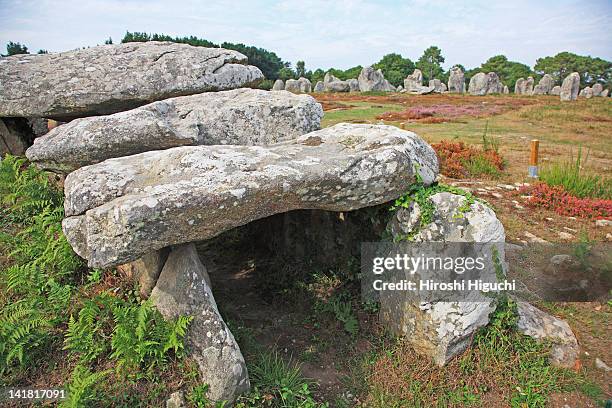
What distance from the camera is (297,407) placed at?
434 cm

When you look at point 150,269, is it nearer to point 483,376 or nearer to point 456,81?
point 483,376

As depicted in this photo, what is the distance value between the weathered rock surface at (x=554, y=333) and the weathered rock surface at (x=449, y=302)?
2.14ft

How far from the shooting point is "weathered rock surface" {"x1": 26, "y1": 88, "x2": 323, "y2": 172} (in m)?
5.20

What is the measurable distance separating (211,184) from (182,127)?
5.97ft

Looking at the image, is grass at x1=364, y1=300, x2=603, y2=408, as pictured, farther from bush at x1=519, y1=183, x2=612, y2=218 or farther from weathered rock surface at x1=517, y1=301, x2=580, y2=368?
bush at x1=519, y1=183, x2=612, y2=218

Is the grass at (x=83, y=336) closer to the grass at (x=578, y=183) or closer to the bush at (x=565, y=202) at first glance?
the bush at (x=565, y=202)

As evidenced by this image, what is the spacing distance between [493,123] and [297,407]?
71.0ft

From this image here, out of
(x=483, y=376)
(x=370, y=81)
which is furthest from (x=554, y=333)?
(x=370, y=81)

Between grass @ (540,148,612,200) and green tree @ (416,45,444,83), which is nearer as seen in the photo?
grass @ (540,148,612,200)

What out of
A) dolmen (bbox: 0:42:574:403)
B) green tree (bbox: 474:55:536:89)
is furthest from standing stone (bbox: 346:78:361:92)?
dolmen (bbox: 0:42:574:403)

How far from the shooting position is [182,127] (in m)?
5.61

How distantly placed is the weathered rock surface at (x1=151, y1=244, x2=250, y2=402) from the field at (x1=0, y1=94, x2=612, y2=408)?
0.13 m

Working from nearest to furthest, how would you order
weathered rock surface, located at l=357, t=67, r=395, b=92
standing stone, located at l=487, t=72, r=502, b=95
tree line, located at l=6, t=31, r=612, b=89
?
standing stone, located at l=487, t=72, r=502, b=95, weathered rock surface, located at l=357, t=67, r=395, b=92, tree line, located at l=6, t=31, r=612, b=89

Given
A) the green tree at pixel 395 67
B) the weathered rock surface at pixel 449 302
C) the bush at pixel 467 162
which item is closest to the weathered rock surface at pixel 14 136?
the weathered rock surface at pixel 449 302
